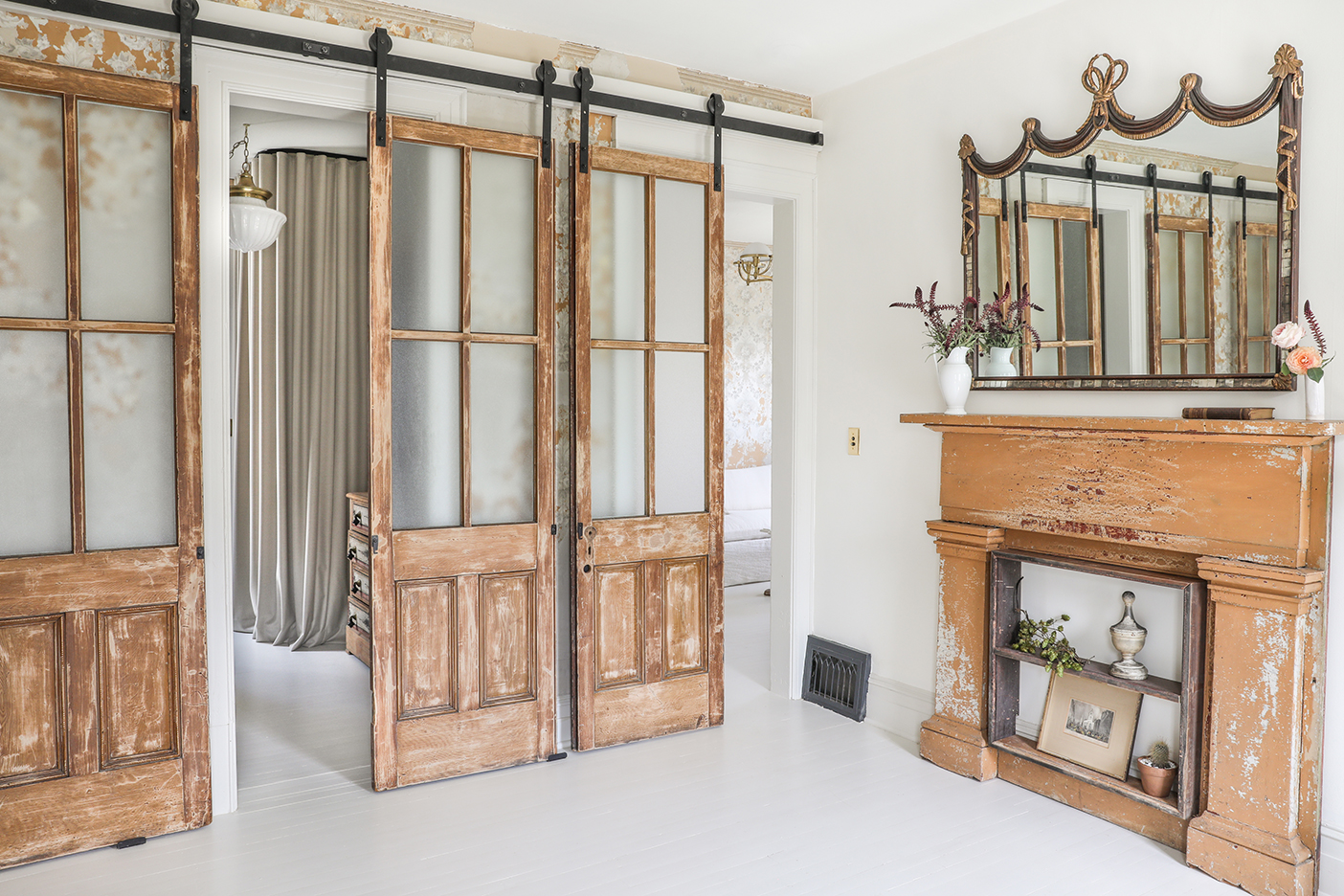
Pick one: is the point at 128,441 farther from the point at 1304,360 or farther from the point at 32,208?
the point at 1304,360

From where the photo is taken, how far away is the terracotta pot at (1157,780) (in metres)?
2.75

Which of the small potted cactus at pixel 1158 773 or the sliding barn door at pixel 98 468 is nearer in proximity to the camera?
the sliding barn door at pixel 98 468

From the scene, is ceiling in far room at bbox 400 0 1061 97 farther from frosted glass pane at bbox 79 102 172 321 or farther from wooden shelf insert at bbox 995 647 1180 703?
wooden shelf insert at bbox 995 647 1180 703

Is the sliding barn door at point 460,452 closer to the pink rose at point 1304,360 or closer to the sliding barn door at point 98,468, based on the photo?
the sliding barn door at point 98,468

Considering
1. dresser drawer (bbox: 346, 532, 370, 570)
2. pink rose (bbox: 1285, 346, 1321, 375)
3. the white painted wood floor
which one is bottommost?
the white painted wood floor

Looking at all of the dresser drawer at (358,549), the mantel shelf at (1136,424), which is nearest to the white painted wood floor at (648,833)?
the dresser drawer at (358,549)

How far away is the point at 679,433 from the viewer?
3656 mm

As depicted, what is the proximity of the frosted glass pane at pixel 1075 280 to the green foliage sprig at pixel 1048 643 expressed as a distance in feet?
2.98

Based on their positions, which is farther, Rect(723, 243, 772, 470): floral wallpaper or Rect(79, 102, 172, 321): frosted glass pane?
Answer: Rect(723, 243, 772, 470): floral wallpaper

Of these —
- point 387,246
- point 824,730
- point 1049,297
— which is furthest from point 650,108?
point 824,730

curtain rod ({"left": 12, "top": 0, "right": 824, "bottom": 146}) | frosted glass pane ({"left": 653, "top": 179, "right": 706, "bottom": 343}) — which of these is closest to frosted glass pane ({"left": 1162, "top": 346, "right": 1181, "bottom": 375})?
frosted glass pane ({"left": 653, "top": 179, "right": 706, "bottom": 343})

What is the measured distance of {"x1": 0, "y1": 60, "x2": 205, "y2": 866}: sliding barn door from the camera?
8.39ft

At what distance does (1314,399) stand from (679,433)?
2.11 m

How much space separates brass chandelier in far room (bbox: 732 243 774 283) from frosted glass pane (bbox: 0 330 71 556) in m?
4.71
